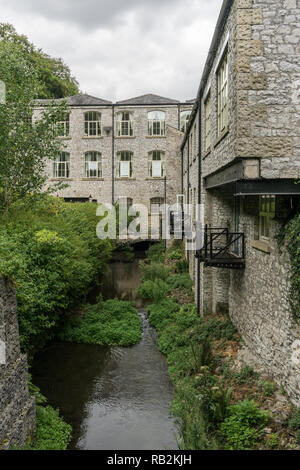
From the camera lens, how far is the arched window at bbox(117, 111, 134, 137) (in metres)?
30.5

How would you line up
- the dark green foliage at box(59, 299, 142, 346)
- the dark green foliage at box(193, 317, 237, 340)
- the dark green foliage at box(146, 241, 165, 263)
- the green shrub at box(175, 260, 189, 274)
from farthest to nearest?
the dark green foliage at box(146, 241, 165, 263), the green shrub at box(175, 260, 189, 274), the dark green foliage at box(59, 299, 142, 346), the dark green foliage at box(193, 317, 237, 340)

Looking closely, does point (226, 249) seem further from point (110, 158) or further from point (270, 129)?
point (110, 158)

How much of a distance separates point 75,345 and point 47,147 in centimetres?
669

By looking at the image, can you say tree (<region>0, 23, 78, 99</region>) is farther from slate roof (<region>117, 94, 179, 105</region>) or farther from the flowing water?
the flowing water

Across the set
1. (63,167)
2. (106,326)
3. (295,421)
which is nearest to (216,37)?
(295,421)

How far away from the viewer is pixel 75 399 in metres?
9.26

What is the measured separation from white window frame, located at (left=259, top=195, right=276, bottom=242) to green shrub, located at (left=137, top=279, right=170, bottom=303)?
312 inches

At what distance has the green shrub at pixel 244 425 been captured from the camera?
249 inches

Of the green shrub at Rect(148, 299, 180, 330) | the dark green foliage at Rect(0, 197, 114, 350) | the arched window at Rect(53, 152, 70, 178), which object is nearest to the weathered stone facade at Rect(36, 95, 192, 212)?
the arched window at Rect(53, 152, 70, 178)

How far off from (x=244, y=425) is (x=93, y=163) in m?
26.8

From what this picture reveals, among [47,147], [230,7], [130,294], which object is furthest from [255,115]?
[130,294]

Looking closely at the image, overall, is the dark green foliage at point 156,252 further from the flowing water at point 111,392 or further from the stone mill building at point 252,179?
the flowing water at point 111,392

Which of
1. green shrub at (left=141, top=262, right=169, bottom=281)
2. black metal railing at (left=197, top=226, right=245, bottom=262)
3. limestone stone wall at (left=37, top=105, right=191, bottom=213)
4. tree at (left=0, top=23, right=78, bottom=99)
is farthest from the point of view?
tree at (left=0, top=23, right=78, bottom=99)
